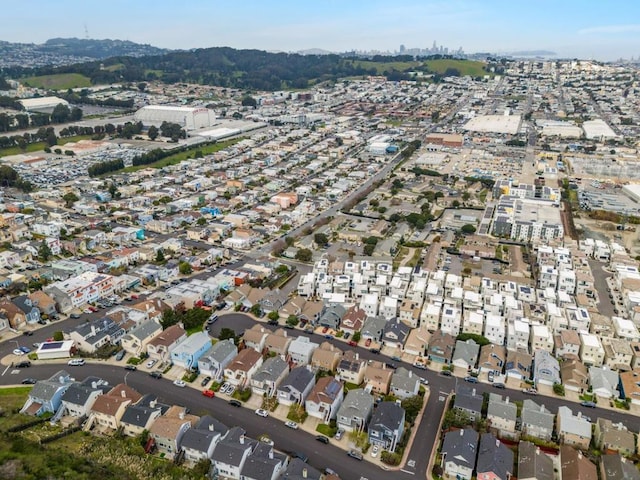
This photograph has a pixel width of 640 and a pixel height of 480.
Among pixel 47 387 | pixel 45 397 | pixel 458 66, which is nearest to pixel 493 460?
pixel 45 397

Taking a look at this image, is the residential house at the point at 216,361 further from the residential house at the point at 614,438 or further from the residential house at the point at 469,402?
the residential house at the point at 614,438

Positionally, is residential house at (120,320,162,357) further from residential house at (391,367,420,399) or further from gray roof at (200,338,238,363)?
residential house at (391,367,420,399)

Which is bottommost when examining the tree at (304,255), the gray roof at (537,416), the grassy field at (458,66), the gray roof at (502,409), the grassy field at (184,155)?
the gray roof at (537,416)

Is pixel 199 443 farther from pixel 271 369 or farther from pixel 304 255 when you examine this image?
pixel 304 255

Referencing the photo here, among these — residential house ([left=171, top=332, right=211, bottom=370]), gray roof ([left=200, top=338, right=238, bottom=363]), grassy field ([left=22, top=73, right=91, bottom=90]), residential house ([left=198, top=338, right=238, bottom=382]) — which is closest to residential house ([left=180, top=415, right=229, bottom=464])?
residential house ([left=198, top=338, right=238, bottom=382])

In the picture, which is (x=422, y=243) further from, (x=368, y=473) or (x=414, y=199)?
(x=368, y=473)

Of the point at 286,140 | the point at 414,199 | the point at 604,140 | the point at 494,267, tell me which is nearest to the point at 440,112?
the point at 604,140

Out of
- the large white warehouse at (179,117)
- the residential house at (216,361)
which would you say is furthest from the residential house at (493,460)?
the large white warehouse at (179,117)
